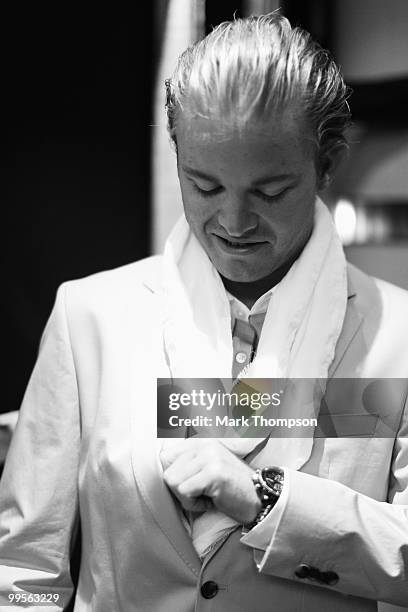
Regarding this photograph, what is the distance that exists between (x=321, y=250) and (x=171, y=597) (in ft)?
1.60

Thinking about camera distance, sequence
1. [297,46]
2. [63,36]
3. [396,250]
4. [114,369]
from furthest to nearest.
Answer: [396,250] < [63,36] < [114,369] < [297,46]

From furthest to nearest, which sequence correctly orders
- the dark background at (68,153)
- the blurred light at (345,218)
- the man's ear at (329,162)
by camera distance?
the blurred light at (345,218), the dark background at (68,153), the man's ear at (329,162)

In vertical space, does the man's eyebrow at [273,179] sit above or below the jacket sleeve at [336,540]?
above

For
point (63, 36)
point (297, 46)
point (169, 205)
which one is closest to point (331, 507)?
point (297, 46)

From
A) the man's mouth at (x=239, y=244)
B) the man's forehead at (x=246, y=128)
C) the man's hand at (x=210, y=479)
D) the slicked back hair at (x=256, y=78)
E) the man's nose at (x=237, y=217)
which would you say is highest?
the slicked back hair at (x=256, y=78)

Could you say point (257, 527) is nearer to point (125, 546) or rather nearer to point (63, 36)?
point (125, 546)

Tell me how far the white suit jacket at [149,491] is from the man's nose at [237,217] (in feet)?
0.58

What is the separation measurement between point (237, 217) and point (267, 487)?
0.33 meters

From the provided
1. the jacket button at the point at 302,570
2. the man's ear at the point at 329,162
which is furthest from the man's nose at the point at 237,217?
the jacket button at the point at 302,570

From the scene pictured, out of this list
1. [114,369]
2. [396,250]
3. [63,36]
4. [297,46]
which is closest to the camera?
[297,46]

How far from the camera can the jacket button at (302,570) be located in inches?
38.8

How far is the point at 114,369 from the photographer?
1.05m

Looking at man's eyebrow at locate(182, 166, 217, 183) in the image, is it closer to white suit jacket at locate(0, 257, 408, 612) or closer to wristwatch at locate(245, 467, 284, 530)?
white suit jacket at locate(0, 257, 408, 612)

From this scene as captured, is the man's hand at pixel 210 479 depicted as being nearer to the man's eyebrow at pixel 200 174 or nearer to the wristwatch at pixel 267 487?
the wristwatch at pixel 267 487
